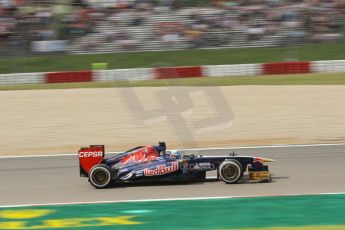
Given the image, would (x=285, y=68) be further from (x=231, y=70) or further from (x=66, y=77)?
(x=66, y=77)

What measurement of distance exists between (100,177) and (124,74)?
590 inches

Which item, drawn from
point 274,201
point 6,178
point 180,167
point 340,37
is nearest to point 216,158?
point 180,167

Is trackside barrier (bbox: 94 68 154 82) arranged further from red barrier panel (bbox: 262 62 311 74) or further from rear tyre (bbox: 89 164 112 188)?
rear tyre (bbox: 89 164 112 188)

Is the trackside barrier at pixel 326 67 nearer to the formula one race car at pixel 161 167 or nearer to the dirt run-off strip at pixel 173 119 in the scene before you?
the dirt run-off strip at pixel 173 119

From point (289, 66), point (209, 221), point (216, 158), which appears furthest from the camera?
point (289, 66)

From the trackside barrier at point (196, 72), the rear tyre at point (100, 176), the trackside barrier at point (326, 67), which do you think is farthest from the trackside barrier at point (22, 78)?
the rear tyre at point (100, 176)

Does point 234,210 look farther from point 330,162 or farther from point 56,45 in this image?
point 56,45

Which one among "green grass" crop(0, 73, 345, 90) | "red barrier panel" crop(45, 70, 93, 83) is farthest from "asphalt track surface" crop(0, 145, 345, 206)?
"red barrier panel" crop(45, 70, 93, 83)

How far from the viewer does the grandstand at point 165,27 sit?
24.7m

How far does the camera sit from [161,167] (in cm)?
786

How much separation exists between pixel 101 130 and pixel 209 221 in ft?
23.6

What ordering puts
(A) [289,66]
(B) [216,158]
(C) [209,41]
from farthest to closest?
(C) [209,41], (A) [289,66], (B) [216,158]

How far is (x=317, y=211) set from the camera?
657 centimetres

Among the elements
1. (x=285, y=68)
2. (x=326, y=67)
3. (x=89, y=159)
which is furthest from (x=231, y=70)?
(x=89, y=159)
